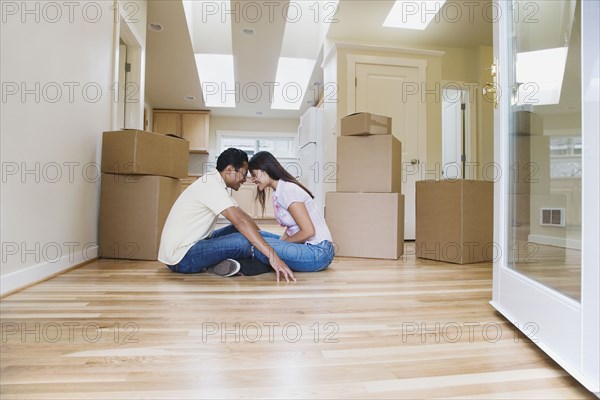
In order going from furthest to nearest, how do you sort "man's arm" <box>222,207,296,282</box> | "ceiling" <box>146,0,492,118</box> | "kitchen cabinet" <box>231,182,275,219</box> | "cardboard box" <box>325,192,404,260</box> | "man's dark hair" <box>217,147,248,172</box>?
"kitchen cabinet" <box>231,182,275,219</box> < "ceiling" <box>146,0,492,118</box> < "cardboard box" <box>325,192,404,260</box> < "man's dark hair" <box>217,147,248,172</box> < "man's arm" <box>222,207,296,282</box>

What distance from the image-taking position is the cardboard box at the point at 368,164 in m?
2.68

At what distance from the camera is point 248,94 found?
6.19 m

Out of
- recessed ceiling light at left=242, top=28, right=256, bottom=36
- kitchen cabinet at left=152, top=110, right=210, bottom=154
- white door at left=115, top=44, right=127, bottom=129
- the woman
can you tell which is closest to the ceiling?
recessed ceiling light at left=242, top=28, right=256, bottom=36

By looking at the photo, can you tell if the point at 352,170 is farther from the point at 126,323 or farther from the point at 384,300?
the point at 126,323

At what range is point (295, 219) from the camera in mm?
2057

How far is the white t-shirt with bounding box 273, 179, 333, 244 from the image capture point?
2057 millimetres

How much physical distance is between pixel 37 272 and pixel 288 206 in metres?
1.27

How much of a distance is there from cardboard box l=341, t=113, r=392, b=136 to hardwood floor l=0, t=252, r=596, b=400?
1310 mm

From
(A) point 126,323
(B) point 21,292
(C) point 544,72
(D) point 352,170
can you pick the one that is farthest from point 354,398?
(D) point 352,170

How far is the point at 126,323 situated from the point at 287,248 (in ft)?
3.28

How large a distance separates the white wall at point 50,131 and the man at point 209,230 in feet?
1.94

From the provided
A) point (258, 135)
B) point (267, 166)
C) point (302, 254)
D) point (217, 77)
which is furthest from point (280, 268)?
point (258, 135)

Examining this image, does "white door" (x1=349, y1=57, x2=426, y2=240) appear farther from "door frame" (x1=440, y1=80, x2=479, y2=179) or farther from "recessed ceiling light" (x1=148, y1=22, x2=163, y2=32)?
"recessed ceiling light" (x1=148, y1=22, x2=163, y2=32)

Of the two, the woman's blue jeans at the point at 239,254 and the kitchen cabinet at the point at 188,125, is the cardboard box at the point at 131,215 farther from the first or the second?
the kitchen cabinet at the point at 188,125
